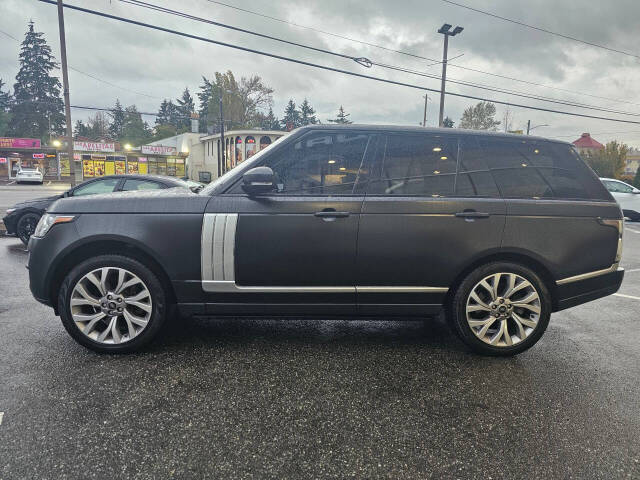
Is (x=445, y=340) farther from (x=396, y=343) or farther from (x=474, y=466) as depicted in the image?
(x=474, y=466)

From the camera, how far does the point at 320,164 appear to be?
10.2ft

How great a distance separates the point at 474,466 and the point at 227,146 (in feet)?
122

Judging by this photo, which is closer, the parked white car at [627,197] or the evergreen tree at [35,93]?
the parked white car at [627,197]

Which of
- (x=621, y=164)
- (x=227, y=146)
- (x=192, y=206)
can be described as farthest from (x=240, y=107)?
(x=192, y=206)

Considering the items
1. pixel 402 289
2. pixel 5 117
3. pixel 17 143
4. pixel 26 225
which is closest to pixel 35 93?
pixel 5 117

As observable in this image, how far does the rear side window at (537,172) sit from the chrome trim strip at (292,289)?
1050 millimetres

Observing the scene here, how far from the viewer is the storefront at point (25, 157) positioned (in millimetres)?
43688

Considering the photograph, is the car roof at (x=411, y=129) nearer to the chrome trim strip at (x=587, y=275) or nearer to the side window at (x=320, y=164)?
the side window at (x=320, y=164)

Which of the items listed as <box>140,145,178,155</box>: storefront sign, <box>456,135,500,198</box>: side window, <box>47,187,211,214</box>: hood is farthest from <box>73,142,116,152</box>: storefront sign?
<box>456,135,500,198</box>: side window

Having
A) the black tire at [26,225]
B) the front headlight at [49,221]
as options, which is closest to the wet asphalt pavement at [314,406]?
the front headlight at [49,221]

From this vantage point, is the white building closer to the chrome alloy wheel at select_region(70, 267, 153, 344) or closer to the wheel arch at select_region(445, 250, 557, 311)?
the chrome alloy wheel at select_region(70, 267, 153, 344)

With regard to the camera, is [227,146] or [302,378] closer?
[302,378]

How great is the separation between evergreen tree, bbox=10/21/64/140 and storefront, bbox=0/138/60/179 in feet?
76.4

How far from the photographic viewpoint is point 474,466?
75.1 inches
